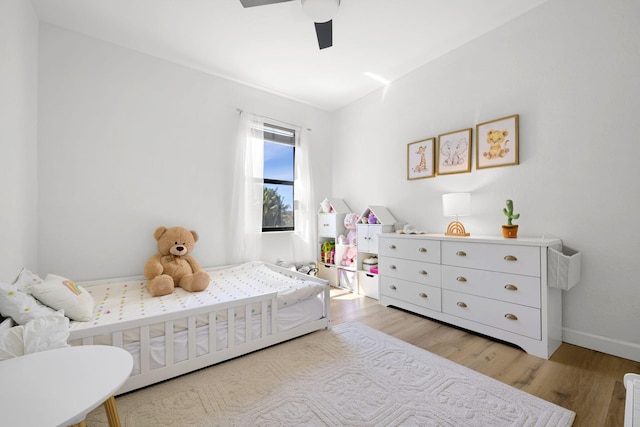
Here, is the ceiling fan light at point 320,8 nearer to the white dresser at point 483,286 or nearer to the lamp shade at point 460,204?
the lamp shade at point 460,204

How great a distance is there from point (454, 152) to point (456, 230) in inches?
33.6

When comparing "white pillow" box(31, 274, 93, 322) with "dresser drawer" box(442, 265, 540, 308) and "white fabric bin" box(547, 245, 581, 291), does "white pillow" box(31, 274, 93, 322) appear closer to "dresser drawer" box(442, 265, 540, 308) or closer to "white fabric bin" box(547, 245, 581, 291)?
"dresser drawer" box(442, 265, 540, 308)

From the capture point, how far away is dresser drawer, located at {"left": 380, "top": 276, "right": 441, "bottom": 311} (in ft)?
8.80

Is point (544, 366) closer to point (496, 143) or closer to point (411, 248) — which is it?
point (411, 248)

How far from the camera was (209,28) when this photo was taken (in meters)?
2.50

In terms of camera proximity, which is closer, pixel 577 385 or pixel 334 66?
pixel 577 385

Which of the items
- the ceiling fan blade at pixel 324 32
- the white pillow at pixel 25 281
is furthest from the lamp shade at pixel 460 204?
the white pillow at pixel 25 281

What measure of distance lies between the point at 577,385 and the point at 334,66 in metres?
3.47

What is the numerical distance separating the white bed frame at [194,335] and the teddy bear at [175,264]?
0.52 m

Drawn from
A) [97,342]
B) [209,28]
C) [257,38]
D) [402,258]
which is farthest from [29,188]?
[402,258]

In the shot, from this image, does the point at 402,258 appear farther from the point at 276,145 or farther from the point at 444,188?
the point at 276,145

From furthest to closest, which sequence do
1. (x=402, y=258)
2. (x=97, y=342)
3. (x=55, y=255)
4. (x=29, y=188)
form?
(x=402, y=258) < (x=55, y=255) < (x=29, y=188) < (x=97, y=342)

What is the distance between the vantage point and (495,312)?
2240 millimetres

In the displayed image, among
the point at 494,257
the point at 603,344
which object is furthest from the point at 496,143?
the point at 603,344
